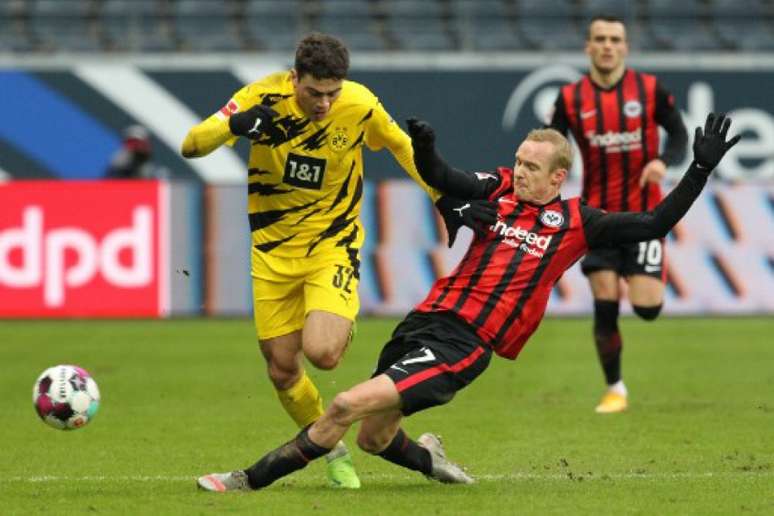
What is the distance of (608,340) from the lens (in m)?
10.8

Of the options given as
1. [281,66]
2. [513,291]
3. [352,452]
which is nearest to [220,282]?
[281,66]

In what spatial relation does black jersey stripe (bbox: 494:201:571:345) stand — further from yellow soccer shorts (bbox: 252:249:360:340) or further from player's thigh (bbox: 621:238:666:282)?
player's thigh (bbox: 621:238:666:282)

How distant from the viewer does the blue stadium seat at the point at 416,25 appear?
21.8 metres

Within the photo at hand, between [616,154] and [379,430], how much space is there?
4272mm

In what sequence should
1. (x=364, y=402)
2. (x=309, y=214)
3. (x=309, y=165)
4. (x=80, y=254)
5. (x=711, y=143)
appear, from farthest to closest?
(x=80, y=254) < (x=309, y=214) < (x=309, y=165) < (x=711, y=143) < (x=364, y=402)

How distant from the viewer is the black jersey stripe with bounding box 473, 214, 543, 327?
7.22 m

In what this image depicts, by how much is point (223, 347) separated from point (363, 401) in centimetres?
829

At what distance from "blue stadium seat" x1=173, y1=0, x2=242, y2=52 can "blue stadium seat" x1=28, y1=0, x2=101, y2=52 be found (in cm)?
109

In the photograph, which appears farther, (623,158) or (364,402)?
(623,158)

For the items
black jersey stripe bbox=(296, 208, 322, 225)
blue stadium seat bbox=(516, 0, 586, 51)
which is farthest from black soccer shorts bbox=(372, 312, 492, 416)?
blue stadium seat bbox=(516, 0, 586, 51)

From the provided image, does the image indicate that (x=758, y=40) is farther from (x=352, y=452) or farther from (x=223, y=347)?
(x=352, y=452)

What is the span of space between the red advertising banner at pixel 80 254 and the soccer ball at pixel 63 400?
923 cm

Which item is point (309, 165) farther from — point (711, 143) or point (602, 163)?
point (602, 163)

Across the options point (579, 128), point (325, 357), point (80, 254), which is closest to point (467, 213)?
point (325, 357)
